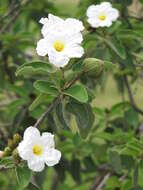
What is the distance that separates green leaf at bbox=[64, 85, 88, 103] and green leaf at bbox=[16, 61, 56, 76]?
2.7 inches

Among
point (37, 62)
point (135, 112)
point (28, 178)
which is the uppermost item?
point (37, 62)

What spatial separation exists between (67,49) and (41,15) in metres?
1.07

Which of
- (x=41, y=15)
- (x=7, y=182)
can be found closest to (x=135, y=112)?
(x=41, y=15)

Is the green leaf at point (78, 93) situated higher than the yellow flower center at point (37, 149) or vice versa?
the green leaf at point (78, 93)

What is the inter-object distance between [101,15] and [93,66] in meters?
0.37

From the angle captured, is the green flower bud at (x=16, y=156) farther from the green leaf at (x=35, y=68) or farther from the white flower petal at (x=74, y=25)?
the white flower petal at (x=74, y=25)

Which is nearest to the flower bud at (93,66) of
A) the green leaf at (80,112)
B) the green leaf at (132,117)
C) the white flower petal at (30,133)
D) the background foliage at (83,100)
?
the background foliage at (83,100)

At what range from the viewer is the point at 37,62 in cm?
150

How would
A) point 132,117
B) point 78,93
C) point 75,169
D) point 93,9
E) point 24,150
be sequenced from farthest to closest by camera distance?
point 75,169
point 132,117
point 93,9
point 78,93
point 24,150

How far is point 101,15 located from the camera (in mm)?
1767

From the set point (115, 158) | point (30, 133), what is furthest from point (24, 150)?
point (115, 158)

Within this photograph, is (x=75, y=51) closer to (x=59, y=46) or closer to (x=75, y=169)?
(x=59, y=46)

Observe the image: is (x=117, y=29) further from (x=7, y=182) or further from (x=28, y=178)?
(x=7, y=182)

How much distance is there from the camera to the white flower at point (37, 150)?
135 cm
